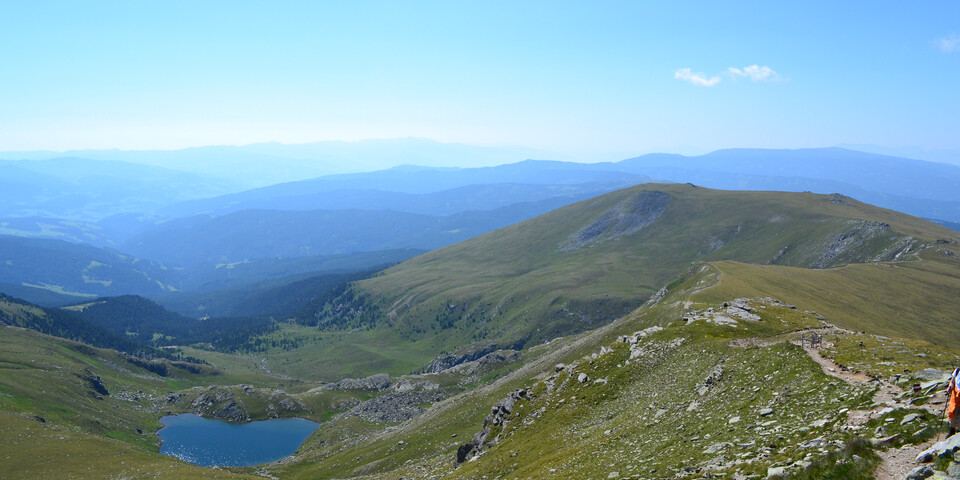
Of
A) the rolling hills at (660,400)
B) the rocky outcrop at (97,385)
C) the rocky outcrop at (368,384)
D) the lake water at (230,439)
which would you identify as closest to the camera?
the rolling hills at (660,400)

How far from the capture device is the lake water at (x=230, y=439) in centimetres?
13950

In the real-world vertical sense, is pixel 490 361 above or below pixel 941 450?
below

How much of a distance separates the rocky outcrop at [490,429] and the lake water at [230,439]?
308 ft

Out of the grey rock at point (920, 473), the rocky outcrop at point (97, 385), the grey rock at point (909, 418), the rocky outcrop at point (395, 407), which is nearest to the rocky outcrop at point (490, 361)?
the rocky outcrop at point (395, 407)

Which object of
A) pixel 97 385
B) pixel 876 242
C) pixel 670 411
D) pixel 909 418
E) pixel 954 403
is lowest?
pixel 97 385

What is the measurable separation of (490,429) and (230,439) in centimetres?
12084

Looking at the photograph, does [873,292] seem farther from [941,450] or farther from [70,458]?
[70,458]

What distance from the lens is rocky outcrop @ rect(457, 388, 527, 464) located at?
65369 mm

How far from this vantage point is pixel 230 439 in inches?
6117

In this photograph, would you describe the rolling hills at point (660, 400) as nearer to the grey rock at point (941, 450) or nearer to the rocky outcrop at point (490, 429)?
the rocky outcrop at point (490, 429)

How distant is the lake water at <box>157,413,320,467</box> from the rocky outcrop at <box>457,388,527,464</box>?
93962 millimetres

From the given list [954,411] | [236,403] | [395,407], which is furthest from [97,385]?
[954,411]

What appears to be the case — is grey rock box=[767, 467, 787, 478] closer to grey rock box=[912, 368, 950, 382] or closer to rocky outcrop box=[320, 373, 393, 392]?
grey rock box=[912, 368, 950, 382]

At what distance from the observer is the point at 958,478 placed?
17.7 meters
